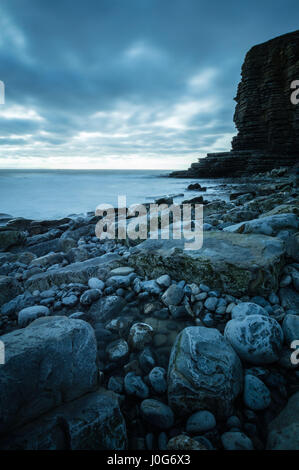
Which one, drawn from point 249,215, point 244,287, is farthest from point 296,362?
point 249,215

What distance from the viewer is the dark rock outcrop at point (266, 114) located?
26.0 meters

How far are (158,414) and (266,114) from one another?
115 ft

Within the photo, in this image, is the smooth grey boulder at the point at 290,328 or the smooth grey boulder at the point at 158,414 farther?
the smooth grey boulder at the point at 290,328

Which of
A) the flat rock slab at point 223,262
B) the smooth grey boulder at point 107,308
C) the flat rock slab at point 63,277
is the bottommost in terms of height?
the smooth grey boulder at point 107,308

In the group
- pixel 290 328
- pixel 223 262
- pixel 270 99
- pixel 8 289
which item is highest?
pixel 270 99

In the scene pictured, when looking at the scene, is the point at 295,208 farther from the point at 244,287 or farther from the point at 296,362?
the point at 296,362

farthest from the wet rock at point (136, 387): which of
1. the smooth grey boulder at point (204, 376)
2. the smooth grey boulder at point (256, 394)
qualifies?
the smooth grey boulder at point (256, 394)

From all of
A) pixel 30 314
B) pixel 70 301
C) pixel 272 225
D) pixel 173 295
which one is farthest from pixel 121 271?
pixel 272 225

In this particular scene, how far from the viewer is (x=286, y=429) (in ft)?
3.28

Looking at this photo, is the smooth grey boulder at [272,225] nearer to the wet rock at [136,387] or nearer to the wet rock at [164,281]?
the wet rock at [164,281]

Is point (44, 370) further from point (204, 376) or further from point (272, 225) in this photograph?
point (272, 225)

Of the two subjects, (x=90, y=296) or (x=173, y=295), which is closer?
(x=173, y=295)
